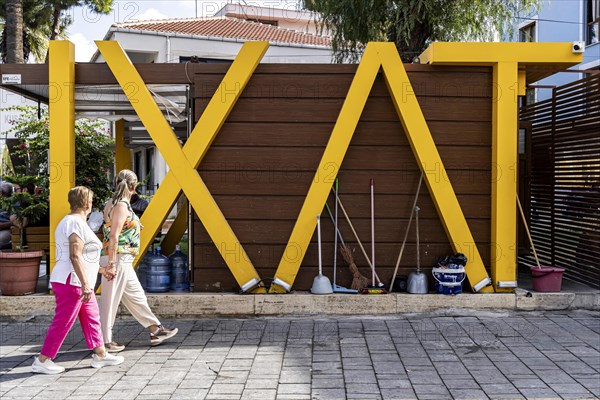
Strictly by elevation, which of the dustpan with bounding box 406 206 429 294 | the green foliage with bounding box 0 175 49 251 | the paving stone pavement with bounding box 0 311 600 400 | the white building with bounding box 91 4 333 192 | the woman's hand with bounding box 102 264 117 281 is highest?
the white building with bounding box 91 4 333 192

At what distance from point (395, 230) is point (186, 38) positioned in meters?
16.8

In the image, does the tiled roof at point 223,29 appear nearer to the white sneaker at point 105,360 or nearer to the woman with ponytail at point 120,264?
the woman with ponytail at point 120,264

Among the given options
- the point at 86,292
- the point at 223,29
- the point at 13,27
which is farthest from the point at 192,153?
the point at 223,29

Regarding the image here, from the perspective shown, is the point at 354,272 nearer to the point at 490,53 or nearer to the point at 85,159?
the point at 490,53

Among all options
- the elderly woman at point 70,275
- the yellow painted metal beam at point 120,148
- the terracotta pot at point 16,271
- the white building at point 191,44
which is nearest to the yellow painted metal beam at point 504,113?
the elderly woman at point 70,275

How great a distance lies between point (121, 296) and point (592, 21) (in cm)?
2196

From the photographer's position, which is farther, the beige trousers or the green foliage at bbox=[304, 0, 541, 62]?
the green foliage at bbox=[304, 0, 541, 62]

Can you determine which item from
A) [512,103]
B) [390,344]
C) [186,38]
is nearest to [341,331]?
[390,344]

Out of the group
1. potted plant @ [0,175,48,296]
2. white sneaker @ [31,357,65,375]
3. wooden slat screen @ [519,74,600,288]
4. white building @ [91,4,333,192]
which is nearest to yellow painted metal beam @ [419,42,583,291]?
wooden slat screen @ [519,74,600,288]

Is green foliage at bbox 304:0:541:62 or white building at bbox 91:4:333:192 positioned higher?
white building at bbox 91:4:333:192

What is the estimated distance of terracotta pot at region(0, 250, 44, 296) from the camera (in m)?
8.20

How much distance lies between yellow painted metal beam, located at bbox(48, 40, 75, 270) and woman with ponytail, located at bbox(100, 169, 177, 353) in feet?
5.43

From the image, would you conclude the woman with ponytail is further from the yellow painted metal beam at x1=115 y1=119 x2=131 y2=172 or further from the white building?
the white building

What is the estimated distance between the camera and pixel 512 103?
841 centimetres
